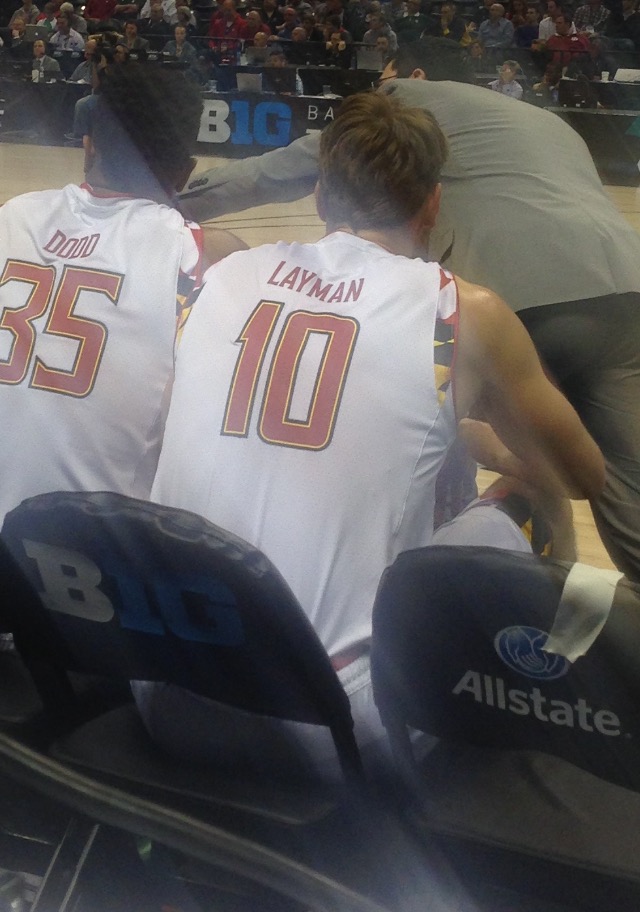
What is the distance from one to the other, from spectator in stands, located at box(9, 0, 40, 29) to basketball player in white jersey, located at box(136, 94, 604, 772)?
1.97 meters

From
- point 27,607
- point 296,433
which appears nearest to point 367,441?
point 296,433

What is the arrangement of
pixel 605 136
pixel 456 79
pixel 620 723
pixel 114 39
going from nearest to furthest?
pixel 620 723 < pixel 456 79 < pixel 114 39 < pixel 605 136

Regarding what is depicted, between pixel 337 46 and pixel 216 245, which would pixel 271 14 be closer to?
pixel 337 46

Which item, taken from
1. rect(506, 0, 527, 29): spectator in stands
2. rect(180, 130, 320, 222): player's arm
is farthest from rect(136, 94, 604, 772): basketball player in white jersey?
rect(506, 0, 527, 29): spectator in stands

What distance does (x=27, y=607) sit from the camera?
2.94 feet

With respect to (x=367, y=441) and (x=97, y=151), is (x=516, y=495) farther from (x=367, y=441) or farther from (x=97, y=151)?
(x=97, y=151)

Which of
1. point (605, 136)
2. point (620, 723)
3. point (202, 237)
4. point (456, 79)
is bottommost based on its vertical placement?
point (605, 136)

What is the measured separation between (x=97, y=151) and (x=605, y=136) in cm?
527

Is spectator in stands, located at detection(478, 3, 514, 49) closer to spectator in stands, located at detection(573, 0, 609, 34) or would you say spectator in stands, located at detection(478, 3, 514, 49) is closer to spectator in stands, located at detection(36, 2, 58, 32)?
spectator in stands, located at detection(573, 0, 609, 34)

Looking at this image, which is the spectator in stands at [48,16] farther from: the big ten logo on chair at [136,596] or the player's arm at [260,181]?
the big ten logo on chair at [136,596]

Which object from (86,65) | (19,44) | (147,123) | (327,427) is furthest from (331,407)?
(19,44)

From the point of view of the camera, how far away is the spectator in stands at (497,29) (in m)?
4.04

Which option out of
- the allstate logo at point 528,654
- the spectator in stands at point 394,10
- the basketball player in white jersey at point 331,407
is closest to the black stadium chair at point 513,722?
the allstate logo at point 528,654

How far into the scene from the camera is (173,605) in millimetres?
791
